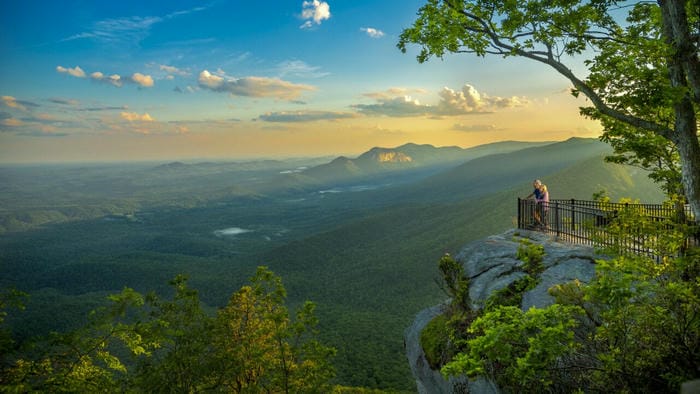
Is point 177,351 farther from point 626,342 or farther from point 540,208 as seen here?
point 540,208

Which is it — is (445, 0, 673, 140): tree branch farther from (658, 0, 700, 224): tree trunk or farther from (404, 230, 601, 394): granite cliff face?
(404, 230, 601, 394): granite cliff face

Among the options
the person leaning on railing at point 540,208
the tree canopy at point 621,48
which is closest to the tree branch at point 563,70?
the tree canopy at point 621,48

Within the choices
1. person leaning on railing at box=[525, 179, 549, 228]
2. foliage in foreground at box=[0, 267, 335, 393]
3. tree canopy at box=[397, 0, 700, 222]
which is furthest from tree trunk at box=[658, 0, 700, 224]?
foliage in foreground at box=[0, 267, 335, 393]

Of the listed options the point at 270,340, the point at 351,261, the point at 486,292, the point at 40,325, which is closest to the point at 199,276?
the point at 40,325

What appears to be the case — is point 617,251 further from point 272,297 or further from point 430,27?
point 272,297

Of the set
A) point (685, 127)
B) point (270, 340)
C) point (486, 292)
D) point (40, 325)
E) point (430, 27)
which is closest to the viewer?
point (685, 127)

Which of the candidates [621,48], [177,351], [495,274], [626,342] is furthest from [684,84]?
[177,351]
